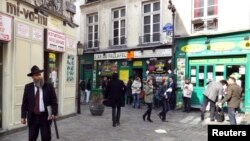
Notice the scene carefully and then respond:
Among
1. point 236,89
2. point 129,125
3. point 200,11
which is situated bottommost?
point 129,125

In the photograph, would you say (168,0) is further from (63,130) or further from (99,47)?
(63,130)

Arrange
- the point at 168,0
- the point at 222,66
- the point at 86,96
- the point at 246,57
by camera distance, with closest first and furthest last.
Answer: the point at 246,57, the point at 222,66, the point at 168,0, the point at 86,96

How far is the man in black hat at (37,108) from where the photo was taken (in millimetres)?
5734

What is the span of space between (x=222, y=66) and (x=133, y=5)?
7080 millimetres

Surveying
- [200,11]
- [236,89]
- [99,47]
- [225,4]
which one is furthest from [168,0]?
[236,89]

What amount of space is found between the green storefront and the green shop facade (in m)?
1.12

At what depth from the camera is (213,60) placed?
583 inches

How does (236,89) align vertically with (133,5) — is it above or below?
below

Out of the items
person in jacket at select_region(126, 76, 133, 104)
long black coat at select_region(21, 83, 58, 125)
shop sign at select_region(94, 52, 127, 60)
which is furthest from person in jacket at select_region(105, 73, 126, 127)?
shop sign at select_region(94, 52, 127, 60)

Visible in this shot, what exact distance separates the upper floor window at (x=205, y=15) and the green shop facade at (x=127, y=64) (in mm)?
2027

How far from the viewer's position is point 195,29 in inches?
623

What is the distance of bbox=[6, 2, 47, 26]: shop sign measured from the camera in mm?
8266

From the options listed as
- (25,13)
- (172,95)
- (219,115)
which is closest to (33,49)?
(25,13)

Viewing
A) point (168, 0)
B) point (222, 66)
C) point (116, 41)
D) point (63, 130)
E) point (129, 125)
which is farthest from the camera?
point (116, 41)
